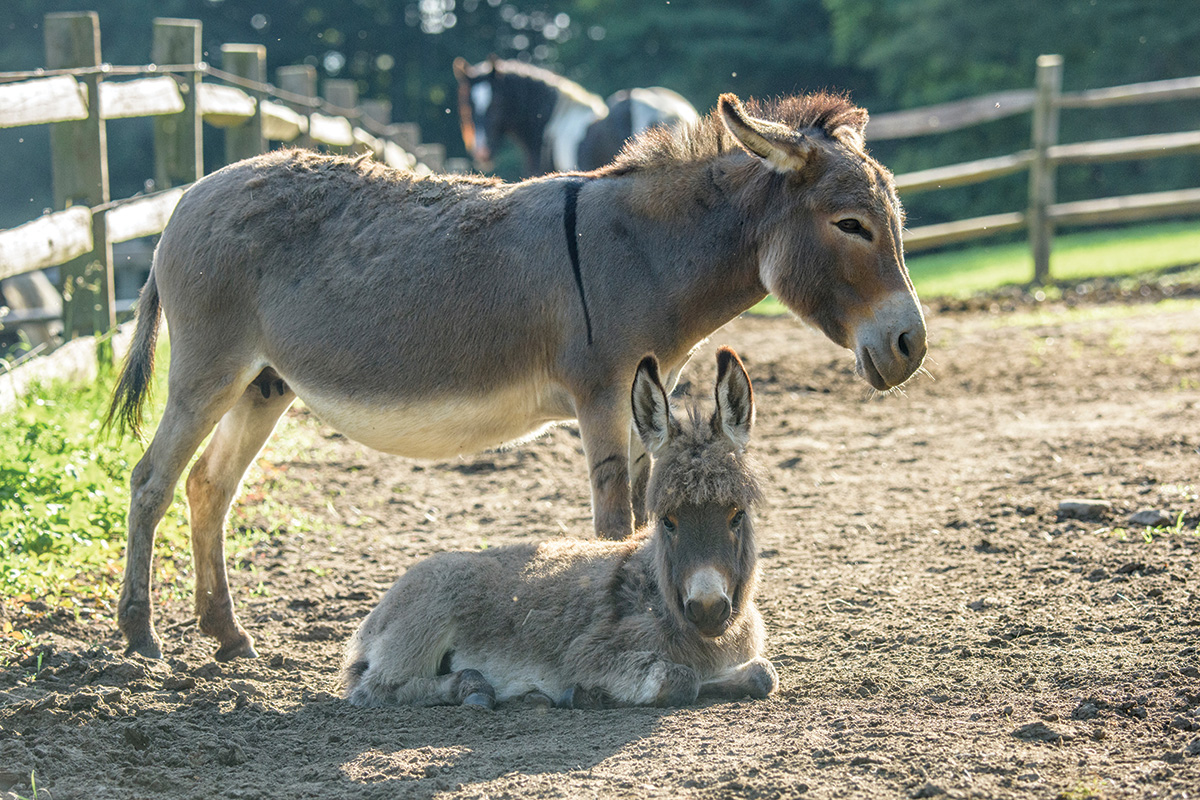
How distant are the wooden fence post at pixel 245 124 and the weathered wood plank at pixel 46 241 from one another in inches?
102

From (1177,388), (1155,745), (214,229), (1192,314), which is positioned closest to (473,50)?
(1192,314)

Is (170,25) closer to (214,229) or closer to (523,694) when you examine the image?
(214,229)

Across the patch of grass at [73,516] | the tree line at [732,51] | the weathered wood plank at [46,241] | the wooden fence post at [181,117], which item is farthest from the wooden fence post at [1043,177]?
the weathered wood plank at [46,241]

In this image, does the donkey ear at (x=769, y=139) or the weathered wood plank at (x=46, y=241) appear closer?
the donkey ear at (x=769, y=139)

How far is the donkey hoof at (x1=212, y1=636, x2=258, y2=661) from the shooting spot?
186 inches

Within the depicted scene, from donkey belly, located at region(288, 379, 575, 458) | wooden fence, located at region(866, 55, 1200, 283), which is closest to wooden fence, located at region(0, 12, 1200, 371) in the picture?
donkey belly, located at region(288, 379, 575, 458)

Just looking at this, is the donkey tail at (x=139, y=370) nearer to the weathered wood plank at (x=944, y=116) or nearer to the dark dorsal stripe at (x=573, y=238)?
the dark dorsal stripe at (x=573, y=238)

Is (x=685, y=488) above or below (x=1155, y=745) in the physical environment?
above

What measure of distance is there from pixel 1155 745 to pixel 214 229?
3.97 meters

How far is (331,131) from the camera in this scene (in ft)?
41.4

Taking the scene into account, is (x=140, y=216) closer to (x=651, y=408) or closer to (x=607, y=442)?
(x=607, y=442)

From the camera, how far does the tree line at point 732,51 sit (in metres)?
26.6

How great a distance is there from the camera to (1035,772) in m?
3.15

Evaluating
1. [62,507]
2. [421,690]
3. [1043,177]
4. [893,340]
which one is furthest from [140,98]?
[1043,177]
